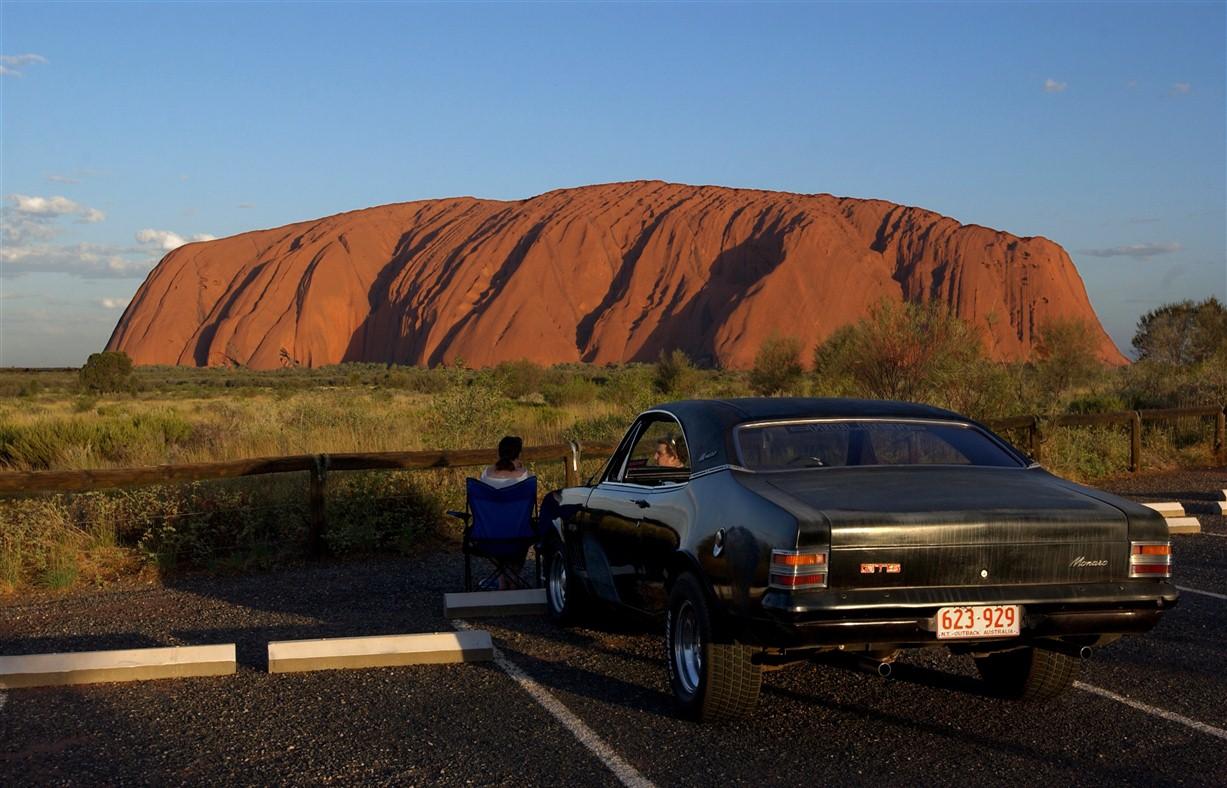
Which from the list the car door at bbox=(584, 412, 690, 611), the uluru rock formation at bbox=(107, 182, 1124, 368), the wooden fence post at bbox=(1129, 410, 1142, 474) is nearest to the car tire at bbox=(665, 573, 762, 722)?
the car door at bbox=(584, 412, 690, 611)

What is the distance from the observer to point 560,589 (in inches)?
312

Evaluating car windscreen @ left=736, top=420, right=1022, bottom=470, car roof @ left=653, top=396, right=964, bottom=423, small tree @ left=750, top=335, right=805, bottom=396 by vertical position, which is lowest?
car windscreen @ left=736, top=420, right=1022, bottom=470

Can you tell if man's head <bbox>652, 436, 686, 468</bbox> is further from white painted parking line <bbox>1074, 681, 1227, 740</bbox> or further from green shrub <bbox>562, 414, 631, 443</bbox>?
green shrub <bbox>562, 414, 631, 443</bbox>

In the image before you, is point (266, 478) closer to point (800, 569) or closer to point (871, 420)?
point (871, 420)

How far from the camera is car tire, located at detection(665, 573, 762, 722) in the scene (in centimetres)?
522

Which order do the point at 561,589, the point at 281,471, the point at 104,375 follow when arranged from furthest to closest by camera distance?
the point at 104,375 < the point at 281,471 < the point at 561,589

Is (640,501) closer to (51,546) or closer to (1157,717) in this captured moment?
(1157,717)

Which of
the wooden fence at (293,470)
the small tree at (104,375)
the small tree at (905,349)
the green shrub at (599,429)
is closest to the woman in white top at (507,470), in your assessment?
the wooden fence at (293,470)

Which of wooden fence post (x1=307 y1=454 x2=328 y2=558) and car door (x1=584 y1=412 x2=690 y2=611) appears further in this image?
wooden fence post (x1=307 y1=454 x2=328 y2=558)

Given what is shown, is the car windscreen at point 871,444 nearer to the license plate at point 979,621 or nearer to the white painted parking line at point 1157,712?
the license plate at point 979,621

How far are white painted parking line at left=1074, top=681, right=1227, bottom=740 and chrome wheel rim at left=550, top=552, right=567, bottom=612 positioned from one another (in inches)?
126

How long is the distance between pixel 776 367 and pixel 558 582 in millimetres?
42144

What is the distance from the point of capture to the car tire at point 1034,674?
19.0ft

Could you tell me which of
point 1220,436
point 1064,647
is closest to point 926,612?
point 1064,647
